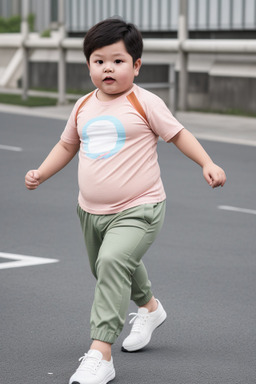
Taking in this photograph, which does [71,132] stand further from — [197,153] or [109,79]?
[197,153]

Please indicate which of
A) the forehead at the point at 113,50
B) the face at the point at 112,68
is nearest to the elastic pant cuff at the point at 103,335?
the face at the point at 112,68

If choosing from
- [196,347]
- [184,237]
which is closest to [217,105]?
[184,237]

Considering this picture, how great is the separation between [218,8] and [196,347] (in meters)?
20.9

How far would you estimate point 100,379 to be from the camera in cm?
432

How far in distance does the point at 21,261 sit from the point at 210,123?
41.9 feet

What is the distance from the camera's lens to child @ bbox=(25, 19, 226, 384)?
437 cm

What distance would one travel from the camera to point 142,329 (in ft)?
16.3

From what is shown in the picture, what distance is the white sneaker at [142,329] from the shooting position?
195 inches

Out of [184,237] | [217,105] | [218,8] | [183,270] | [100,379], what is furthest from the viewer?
[218,8]

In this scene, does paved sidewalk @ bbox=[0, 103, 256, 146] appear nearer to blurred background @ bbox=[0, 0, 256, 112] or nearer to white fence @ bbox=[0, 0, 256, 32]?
blurred background @ bbox=[0, 0, 256, 112]

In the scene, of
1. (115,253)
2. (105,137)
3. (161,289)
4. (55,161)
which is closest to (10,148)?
(161,289)

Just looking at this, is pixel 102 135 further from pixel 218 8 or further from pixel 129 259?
pixel 218 8

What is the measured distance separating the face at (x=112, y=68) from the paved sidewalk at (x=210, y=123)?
11520 millimetres

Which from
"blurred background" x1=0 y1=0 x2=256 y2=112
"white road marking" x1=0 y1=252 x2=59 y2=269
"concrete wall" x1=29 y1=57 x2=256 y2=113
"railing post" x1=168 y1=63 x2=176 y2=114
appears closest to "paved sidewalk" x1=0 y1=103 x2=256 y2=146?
"railing post" x1=168 y1=63 x2=176 y2=114
